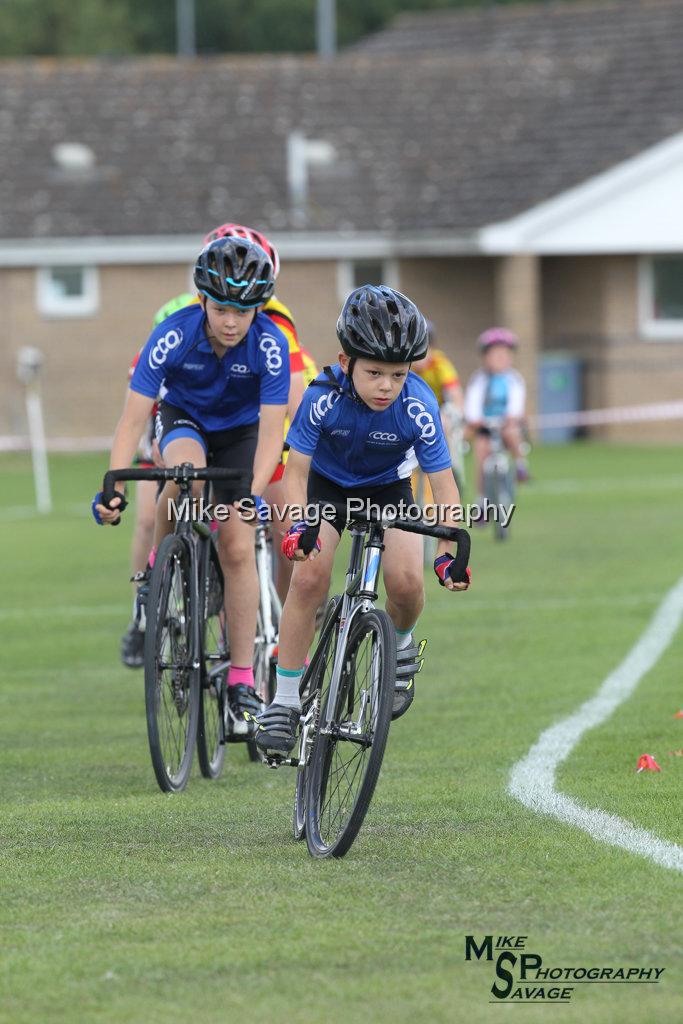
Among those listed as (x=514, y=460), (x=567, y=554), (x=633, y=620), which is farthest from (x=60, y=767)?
(x=514, y=460)

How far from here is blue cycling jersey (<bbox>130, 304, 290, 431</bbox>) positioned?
334 inches

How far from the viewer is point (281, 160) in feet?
134

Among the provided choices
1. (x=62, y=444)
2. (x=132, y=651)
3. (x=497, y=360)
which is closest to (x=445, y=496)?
(x=132, y=651)

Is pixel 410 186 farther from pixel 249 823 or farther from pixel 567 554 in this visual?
pixel 249 823

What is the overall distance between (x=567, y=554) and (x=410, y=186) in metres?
22.7

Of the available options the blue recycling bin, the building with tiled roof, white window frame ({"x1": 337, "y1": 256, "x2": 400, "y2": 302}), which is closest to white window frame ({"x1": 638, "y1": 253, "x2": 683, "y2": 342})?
the building with tiled roof

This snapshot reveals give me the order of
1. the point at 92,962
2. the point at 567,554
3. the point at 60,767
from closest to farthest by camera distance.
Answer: the point at 92,962 < the point at 60,767 < the point at 567,554

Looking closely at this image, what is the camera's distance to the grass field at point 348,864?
5340 millimetres

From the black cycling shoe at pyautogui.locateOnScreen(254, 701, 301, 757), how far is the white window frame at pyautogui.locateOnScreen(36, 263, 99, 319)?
3198 cm

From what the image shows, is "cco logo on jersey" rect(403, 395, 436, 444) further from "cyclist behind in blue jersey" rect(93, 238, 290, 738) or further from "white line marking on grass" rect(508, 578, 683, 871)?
"white line marking on grass" rect(508, 578, 683, 871)

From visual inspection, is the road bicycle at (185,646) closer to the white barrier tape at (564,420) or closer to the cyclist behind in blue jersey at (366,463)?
the cyclist behind in blue jersey at (366,463)

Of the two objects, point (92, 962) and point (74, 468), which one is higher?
point (92, 962)

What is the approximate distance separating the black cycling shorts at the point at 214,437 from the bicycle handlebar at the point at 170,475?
390 millimetres

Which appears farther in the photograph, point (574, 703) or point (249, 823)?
point (574, 703)
